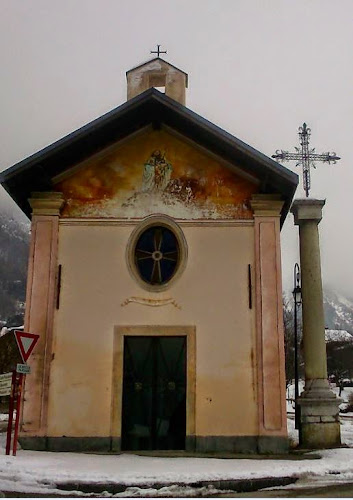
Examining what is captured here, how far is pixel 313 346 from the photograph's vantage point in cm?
1303

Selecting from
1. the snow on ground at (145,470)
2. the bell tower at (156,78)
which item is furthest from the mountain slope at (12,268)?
the snow on ground at (145,470)

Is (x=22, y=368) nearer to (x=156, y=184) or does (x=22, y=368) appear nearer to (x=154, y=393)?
(x=154, y=393)

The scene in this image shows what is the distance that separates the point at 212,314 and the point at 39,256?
3678mm

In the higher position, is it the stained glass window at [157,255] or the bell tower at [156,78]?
the bell tower at [156,78]

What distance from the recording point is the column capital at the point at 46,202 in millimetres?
12562

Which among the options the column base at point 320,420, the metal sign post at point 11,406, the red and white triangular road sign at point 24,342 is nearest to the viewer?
the metal sign post at point 11,406

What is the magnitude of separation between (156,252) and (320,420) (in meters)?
4.70

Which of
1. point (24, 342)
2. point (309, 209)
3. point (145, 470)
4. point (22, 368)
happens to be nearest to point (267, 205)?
point (309, 209)

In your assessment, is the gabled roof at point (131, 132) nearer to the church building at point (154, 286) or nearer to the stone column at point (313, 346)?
the church building at point (154, 286)

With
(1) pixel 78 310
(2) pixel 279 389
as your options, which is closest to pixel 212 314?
(2) pixel 279 389

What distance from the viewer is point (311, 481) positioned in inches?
332

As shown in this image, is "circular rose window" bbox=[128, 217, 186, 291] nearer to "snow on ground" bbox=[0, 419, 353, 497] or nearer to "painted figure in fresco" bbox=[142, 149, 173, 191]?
"painted figure in fresco" bbox=[142, 149, 173, 191]

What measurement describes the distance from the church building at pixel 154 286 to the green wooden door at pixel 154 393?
21 millimetres

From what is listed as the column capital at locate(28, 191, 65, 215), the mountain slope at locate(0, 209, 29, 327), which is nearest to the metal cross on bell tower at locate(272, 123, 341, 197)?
the column capital at locate(28, 191, 65, 215)
